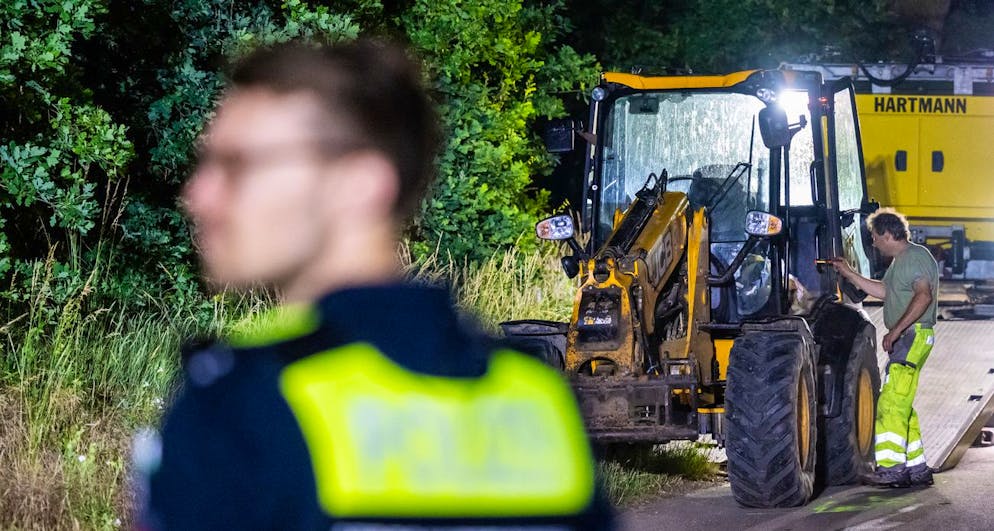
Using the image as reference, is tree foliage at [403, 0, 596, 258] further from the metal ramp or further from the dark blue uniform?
the dark blue uniform

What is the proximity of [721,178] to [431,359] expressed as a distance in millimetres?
8887

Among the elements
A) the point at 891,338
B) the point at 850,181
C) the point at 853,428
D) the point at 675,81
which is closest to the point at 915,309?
the point at 891,338

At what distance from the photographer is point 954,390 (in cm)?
1458

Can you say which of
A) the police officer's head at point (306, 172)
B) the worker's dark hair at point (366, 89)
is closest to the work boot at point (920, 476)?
the worker's dark hair at point (366, 89)

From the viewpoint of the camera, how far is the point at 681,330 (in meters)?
9.64

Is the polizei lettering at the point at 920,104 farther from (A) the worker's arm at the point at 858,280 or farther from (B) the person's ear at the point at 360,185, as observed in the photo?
(B) the person's ear at the point at 360,185

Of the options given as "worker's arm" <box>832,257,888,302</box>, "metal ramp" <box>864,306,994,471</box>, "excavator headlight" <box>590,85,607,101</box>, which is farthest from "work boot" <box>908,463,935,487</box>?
"excavator headlight" <box>590,85,607,101</box>

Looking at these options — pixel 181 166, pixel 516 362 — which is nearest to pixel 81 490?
pixel 181 166

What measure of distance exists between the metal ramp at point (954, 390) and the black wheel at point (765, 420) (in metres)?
2.46

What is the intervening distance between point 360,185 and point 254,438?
0.38m

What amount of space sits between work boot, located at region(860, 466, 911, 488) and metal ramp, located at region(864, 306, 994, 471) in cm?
81

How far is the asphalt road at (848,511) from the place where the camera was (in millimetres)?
8969

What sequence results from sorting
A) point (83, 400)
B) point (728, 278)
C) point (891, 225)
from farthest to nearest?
1. point (891, 225)
2. point (728, 278)
3. point (83, 400)

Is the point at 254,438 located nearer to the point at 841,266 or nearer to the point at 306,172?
the point at 306,172
